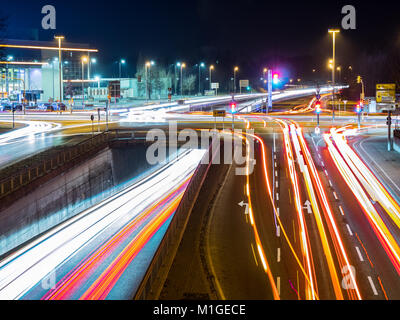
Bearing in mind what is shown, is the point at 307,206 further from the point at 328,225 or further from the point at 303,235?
the point at 303,235

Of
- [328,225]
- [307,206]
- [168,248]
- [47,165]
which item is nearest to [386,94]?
[307,206]

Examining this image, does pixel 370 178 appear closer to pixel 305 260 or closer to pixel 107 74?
pixel 305 260

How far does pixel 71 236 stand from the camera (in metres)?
17.1

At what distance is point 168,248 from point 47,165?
1425 centimetres

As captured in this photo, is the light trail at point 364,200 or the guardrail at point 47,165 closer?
the light trail at point 364,200

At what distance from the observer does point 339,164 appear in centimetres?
2853

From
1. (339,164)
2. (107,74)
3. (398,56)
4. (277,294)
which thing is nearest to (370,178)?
(339,164)

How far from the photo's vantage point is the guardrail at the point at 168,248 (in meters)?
11.3

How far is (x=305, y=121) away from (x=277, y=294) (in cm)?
4258

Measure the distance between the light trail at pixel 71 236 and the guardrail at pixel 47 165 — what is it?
4515mm

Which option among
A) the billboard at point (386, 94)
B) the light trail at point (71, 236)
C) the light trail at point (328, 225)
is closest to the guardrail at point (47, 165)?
the light trail at point (71, 236)

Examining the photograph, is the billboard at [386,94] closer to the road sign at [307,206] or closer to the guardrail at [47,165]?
the road sign at [307,206]

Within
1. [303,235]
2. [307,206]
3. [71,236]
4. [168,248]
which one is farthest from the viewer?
[307,206]

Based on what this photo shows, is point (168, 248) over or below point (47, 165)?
below
